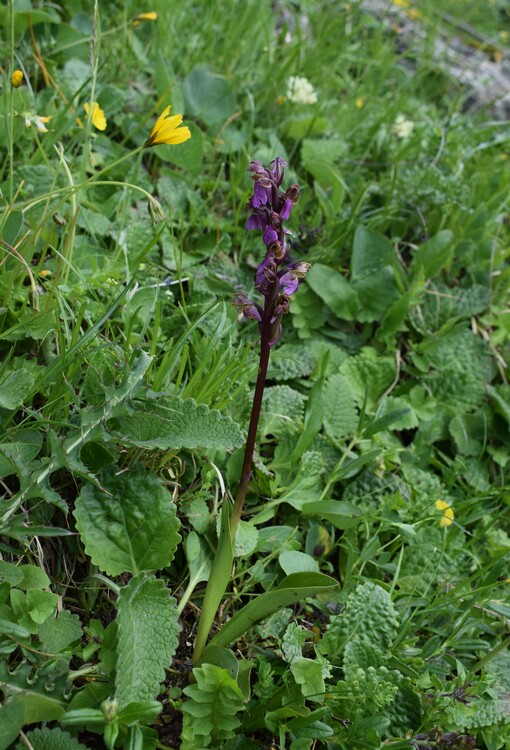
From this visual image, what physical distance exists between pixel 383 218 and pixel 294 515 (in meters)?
1.30

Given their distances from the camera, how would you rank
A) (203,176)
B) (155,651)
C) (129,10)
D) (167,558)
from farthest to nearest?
(129,10) < (203,176) < (167,558) < (155,651)

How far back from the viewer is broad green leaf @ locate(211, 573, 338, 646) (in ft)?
4.61

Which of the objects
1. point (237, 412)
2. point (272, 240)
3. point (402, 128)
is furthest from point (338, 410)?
point (402, 128)

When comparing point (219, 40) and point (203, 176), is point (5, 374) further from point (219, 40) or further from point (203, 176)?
point (219, 40)

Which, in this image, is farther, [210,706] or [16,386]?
[16,386]

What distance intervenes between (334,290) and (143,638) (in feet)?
4.69

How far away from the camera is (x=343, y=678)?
1632mm

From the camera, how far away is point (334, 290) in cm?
244

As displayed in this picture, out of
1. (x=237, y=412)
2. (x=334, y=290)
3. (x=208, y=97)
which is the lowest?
(x=237, y=412)

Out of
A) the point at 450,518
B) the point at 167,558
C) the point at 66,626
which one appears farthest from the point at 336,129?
the point at 66,626

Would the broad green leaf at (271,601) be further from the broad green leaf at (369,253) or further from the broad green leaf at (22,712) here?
the broad green leaf at (369,253)

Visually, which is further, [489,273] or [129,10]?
[129,10]

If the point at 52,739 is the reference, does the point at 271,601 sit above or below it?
above

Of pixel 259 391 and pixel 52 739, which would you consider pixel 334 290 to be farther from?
pixel 52 739
